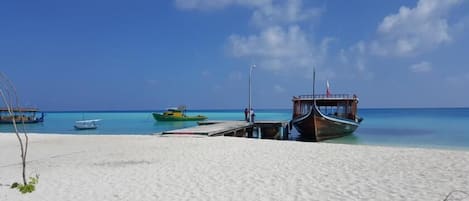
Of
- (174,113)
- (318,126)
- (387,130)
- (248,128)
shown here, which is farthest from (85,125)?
(387,130)

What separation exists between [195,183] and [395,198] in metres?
3.44

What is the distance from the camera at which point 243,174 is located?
7246mm

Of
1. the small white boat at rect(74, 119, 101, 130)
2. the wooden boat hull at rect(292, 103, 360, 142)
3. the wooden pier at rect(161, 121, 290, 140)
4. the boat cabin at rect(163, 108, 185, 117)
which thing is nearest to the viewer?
the wooden pier at rect(161, 121, 290, 140)

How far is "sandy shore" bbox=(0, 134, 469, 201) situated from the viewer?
5.70 meters

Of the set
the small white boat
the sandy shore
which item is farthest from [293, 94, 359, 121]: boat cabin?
the small white boat

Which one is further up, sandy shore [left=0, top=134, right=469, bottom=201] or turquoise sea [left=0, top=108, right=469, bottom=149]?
sandy shore [left=0, top=134, right=469, bottom=201]

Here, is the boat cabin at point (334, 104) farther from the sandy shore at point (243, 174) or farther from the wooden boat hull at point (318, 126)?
the sandy shore at point (243, 174)

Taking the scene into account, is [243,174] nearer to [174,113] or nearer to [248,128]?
[248,128]

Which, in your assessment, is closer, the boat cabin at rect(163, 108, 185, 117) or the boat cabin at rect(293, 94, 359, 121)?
the boat cabin at rect(293, 94, 359, 121)

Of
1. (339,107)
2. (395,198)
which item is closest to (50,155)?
(395,198)

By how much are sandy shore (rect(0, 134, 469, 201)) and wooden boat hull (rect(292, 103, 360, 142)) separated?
9.45 meters

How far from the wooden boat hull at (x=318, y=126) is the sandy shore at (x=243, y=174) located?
9.45m

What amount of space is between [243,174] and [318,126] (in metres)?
14.6

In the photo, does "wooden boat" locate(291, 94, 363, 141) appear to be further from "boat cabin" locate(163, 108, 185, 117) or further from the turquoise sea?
"boat cabin" locate(163, 108, 185, 117)
